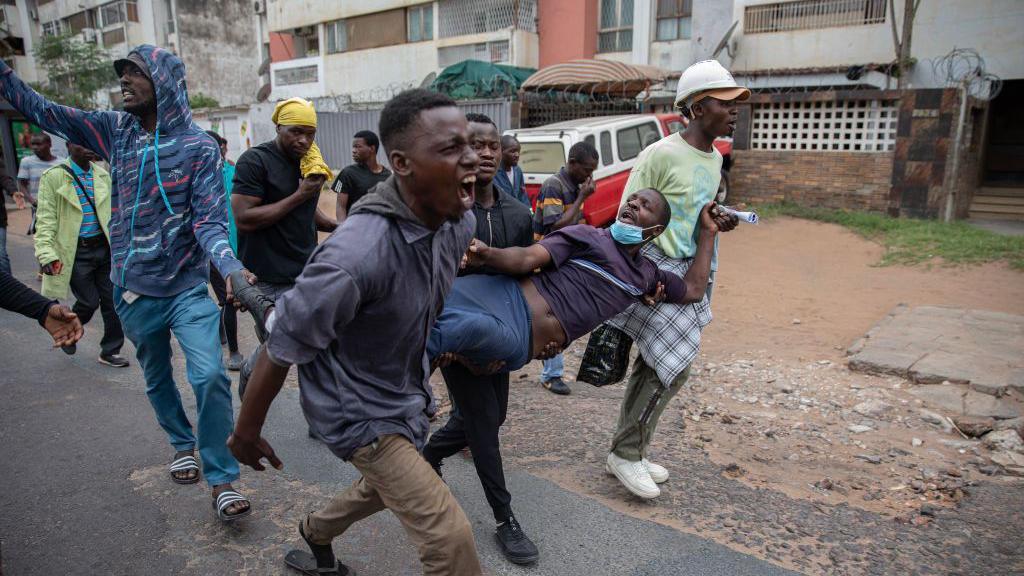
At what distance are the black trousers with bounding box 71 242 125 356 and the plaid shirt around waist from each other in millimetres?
4175

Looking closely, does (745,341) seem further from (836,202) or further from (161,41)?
(161,41)

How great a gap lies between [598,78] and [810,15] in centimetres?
458

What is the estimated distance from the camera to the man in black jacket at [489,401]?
2.63 metres

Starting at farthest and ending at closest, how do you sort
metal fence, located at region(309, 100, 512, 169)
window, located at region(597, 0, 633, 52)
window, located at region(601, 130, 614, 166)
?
1. metal fence, located at region(309, 100, 512, 169)
2. window, located at region(597, 0, 633, 52)
3. window, located at region(601, 130, 614, 166)

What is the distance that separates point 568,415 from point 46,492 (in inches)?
110

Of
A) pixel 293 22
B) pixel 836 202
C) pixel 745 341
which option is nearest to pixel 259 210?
pixel 745 341

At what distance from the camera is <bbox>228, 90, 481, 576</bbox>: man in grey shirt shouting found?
173cm

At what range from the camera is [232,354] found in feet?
17.3

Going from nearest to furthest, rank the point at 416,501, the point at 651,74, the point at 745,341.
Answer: the point at 416,501
the point at 745,341
the point at 651,74

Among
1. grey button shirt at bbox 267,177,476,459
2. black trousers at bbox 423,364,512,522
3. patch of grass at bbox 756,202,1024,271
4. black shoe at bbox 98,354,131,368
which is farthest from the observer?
patch of grass at bbox 756,202,1024,271

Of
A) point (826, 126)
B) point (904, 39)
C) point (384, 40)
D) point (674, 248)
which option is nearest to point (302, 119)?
point (674, 248)

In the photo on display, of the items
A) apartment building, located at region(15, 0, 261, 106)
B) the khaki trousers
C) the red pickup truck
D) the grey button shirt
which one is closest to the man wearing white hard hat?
the grey button shirt

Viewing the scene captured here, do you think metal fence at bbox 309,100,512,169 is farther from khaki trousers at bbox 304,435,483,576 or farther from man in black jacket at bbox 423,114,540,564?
khaki trousers at bbox 304,435,483,576

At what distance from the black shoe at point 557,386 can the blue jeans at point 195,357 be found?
2.20 metres
